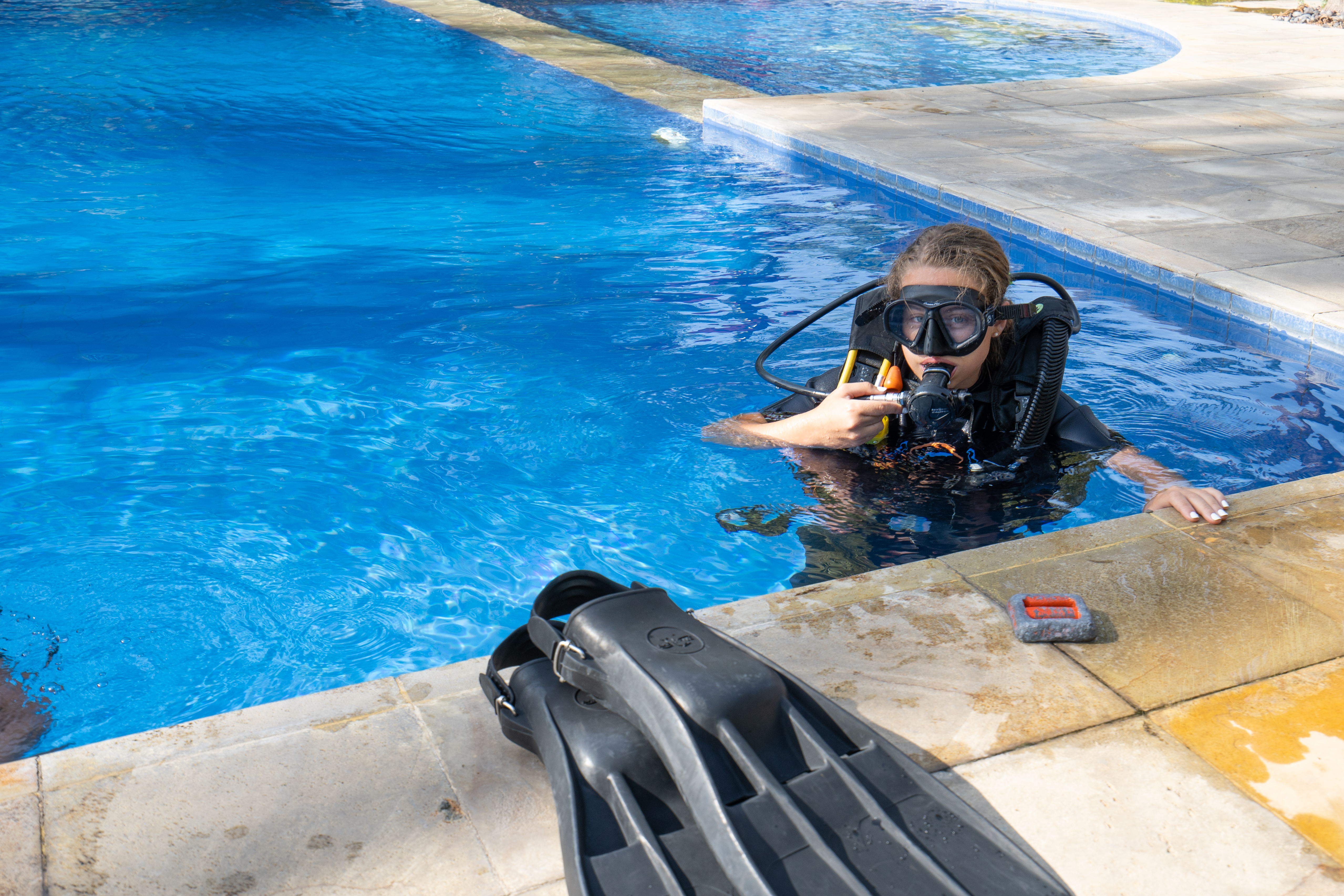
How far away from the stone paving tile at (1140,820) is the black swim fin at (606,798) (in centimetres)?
58

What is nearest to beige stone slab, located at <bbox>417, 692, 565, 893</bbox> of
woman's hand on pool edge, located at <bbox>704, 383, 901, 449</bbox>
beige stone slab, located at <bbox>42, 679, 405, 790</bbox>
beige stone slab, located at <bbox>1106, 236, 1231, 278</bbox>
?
beige stone slab, located at <bbox>42, 679, 405, 790</bbox>

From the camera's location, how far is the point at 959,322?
118 inches

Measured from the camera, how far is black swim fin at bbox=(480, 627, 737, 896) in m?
1.59

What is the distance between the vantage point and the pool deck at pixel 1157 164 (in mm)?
5586

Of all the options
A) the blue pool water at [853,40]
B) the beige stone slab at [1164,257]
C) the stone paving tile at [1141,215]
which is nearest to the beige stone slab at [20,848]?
the beige stone slab at [1164,257]

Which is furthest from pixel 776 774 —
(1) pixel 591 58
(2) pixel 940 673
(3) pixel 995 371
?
(1) pixel 591 58

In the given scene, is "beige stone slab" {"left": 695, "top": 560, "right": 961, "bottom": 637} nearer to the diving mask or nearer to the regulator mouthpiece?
the regulator mouthpiece

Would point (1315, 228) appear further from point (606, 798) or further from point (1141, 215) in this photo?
point (606, 798)

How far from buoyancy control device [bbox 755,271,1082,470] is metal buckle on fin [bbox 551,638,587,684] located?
144cm

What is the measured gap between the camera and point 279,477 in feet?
15.2

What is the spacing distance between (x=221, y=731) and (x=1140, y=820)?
1.82 meters

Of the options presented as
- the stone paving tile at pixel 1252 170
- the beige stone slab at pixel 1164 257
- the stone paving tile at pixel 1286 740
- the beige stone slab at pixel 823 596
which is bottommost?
the beige stone slab at pixel 823 596

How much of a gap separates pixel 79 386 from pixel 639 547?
10.5ft

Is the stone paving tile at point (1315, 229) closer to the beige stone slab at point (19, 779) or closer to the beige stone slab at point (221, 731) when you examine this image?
the beige stone slab at point (221, 731)
